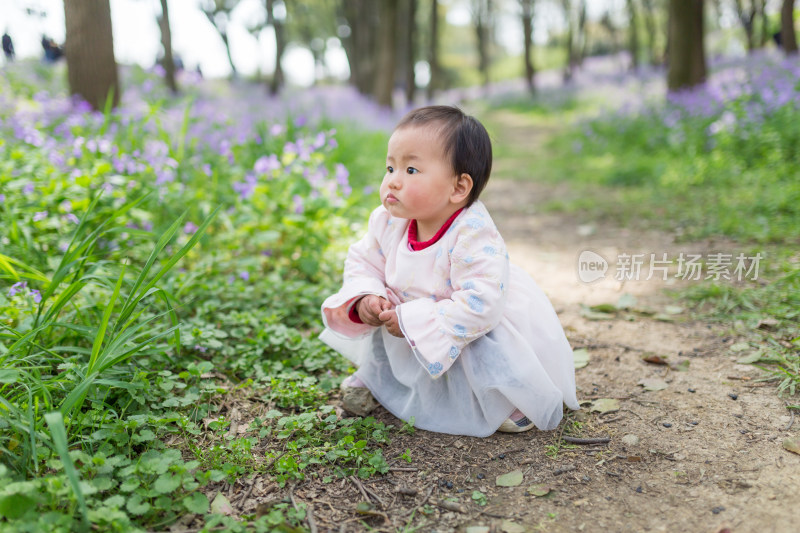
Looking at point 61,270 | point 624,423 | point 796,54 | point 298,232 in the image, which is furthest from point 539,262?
point 796,54

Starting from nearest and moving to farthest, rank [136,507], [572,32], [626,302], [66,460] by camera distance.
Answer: [66,460]
[136,507]
[626,302]
[572,32]

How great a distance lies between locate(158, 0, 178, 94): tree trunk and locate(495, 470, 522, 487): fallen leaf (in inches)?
411

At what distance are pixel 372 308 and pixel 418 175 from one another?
50 centimetres

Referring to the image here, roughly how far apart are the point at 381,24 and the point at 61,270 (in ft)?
33.8

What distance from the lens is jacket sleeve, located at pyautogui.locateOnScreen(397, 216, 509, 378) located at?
1954 mm

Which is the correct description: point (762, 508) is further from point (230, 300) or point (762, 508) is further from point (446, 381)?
point (230, 300)

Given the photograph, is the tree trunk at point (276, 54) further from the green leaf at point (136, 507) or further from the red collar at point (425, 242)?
the green leaf at point (136, 507)

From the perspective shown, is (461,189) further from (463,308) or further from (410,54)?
(410,54)

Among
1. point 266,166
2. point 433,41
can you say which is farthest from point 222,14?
point 266,166

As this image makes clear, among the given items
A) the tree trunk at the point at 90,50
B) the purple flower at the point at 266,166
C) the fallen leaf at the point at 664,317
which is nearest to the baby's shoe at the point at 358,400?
the fallen leaf at the point at 664,317

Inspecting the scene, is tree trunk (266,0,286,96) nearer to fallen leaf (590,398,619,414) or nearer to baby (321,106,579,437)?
baby (321,106,579,437)

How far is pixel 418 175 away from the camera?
2008 mm

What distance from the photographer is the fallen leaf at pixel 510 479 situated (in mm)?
1898

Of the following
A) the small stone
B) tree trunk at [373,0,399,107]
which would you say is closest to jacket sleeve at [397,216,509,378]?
the small stone
